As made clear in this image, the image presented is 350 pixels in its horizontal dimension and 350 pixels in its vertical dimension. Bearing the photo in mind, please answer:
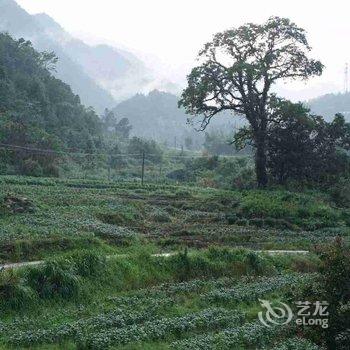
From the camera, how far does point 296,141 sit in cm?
3956

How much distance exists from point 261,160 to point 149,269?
76.9ft

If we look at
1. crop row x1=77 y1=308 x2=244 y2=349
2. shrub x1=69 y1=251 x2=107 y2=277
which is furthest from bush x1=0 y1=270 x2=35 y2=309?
crop row x1=77 y1=308 x2=244 y2=349

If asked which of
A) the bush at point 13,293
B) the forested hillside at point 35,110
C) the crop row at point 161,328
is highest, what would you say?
the forested hillside at point 35,110

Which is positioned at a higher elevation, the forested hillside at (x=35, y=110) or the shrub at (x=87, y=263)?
the forested hillside at (x=35, y=110)

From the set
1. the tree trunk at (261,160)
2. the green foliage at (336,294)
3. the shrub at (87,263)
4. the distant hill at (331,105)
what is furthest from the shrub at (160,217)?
the distant hill at (331,105)

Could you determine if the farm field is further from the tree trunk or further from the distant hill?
the distant hill

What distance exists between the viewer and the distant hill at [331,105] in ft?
530

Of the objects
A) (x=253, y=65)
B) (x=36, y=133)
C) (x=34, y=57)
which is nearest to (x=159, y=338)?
(x=253, y=65)

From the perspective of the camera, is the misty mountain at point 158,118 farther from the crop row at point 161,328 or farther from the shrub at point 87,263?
the crop row at point 161,328

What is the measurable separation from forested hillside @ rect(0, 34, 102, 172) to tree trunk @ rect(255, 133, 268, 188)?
19605 millimetres

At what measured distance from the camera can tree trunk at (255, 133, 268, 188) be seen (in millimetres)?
39188

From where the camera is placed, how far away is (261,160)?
39.4 meters

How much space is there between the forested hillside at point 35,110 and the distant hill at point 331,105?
93380mm

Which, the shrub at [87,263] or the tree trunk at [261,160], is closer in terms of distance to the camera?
the shrub at [87,263]
